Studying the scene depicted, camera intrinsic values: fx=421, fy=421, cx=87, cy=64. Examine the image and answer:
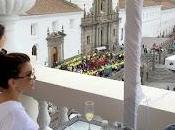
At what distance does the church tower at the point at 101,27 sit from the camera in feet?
50.2

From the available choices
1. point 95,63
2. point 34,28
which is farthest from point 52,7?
point 95,63

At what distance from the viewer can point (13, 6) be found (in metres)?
1.17

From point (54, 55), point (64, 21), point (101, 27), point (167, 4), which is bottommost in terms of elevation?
point (54, 55)

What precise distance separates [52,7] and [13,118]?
12.3m

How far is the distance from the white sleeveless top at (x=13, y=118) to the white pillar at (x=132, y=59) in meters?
0.25

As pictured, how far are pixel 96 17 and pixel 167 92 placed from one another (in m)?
15.3

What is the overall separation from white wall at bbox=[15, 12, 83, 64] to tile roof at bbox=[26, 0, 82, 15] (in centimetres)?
13

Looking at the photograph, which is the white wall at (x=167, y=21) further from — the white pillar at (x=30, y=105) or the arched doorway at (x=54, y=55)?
the white pillar at (x=30, y=105)

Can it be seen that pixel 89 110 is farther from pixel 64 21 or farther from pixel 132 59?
pixel 64 21

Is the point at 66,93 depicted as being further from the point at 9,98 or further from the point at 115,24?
the point at 115,24

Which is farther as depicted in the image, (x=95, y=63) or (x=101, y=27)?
(x=101, y=27)

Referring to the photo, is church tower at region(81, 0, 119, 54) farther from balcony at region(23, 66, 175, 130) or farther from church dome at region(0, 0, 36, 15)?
balcony at region(23, 66, 175, 130)

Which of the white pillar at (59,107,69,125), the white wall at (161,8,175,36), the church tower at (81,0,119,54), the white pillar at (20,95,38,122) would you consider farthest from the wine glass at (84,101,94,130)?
the white wall at (161,8,175,36)

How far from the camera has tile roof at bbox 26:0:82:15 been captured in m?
11.9
